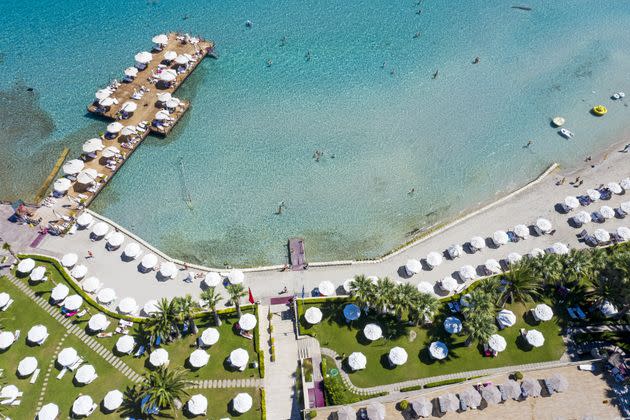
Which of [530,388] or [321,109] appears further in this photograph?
[321,109]

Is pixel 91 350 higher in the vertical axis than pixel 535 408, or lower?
higher

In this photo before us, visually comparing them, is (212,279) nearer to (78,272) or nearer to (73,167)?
(78,272)

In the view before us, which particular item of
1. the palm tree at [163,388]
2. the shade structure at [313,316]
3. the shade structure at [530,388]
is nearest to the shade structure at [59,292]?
the palm tree at [163,388]

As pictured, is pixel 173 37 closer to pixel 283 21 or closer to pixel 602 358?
pixel 283 21

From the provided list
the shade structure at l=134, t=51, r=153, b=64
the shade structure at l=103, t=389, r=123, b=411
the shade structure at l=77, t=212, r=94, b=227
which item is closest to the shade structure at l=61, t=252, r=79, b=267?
the shade structure at l=77, t=212, r=94, b=227

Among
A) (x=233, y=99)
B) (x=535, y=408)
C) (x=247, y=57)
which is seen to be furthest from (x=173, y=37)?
(x=535, y=408)

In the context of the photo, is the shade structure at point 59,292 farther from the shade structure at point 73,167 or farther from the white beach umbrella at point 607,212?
the white beach umbrella at point 607,212

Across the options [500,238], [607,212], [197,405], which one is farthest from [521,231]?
[197,405]
